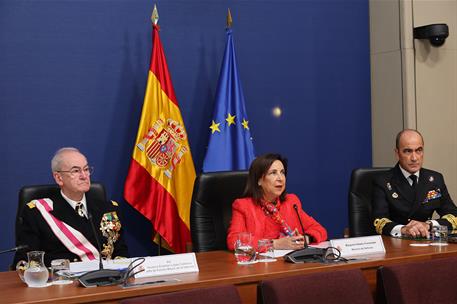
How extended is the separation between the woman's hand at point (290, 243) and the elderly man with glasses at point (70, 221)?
0.75 meters

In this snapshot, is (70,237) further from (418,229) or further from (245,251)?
(418,229)

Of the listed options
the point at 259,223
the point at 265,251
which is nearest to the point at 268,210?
the point at 259,223

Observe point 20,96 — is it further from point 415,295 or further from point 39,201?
point 415,295

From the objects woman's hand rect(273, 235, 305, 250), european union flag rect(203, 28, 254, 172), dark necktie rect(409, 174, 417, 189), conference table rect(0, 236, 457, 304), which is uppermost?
european union flag rect(203, 28, 254, 172)

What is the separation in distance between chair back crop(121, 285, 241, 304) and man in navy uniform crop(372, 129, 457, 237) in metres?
1.67

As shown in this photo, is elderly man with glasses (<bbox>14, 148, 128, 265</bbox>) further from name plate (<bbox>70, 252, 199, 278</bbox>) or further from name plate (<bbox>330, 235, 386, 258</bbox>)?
name plate (<bbox>330, 235, 386, 258</bbox>)

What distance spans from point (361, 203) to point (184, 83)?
1522 millimetres

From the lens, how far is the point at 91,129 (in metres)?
4.53

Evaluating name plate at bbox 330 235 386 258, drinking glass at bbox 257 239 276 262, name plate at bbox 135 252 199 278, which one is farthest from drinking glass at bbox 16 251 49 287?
name plate at bbox 330 235 386 258

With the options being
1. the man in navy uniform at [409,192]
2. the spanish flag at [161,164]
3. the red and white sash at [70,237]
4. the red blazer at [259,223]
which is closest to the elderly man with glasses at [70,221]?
the red and white sash at [70,237]

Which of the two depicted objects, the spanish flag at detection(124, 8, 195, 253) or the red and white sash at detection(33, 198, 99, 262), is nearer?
the red and white sash at detection(33, 198, 99, 262)

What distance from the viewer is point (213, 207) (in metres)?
3.57

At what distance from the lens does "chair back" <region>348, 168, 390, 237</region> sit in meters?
3.93

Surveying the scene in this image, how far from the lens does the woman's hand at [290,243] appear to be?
317 centimetres
